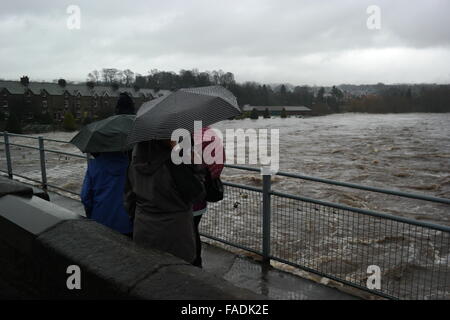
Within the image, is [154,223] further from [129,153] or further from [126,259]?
[129,153]

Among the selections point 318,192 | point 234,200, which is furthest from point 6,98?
point 234,200

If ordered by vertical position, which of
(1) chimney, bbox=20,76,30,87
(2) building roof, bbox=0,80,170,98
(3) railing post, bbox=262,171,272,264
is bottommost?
(3) railing post, bbox=262,171,272,264

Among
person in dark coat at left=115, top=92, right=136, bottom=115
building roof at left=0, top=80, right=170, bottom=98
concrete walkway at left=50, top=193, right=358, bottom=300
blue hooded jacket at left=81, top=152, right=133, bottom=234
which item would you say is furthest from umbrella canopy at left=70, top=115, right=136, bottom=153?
building roof at left=0, top=80, right=170, bottom=98

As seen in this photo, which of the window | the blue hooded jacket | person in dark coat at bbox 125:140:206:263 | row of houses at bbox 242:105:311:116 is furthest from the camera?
row of houses at bbox 242:105:311:116

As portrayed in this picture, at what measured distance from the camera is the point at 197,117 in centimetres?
278

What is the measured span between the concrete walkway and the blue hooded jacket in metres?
1.39

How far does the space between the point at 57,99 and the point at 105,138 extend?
8778cm

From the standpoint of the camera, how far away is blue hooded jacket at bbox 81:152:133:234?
3723 millimetres

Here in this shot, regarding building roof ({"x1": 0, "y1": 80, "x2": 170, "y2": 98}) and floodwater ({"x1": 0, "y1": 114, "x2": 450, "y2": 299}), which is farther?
building roof ({"x1": 0, "y1": 80, "x2": 170, "y2": 98})

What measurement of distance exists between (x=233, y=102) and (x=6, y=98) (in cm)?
8249

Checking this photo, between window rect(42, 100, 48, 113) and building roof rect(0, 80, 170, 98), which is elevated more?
building roof rect(0, 80, 170, 98)

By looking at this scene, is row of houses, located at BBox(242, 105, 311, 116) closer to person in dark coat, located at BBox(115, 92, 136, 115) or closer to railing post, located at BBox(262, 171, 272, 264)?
railing post, located at BBox(262, 171, 272, 264)
